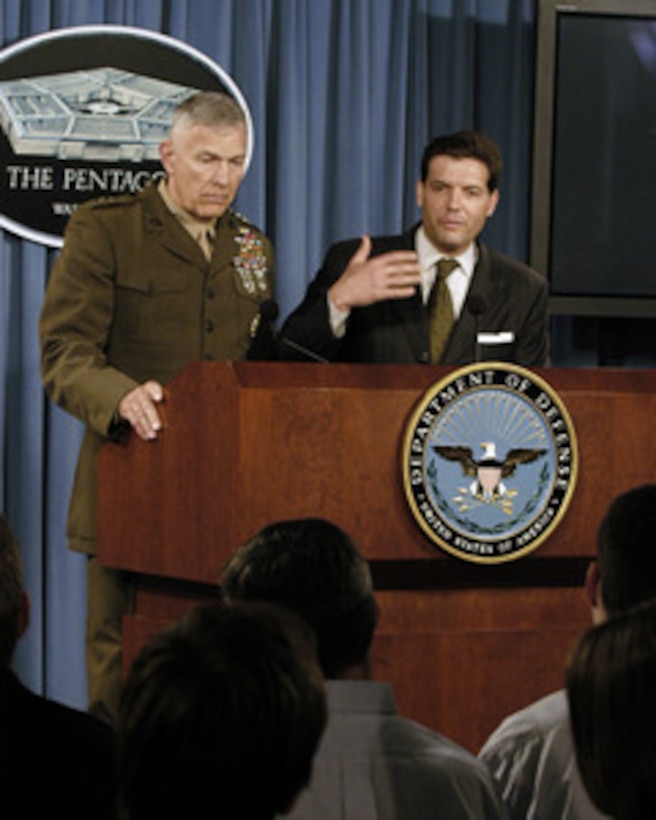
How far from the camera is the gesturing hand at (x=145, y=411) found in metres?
2.97

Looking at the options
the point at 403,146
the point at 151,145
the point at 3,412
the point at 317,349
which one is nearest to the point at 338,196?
the point at 403,146

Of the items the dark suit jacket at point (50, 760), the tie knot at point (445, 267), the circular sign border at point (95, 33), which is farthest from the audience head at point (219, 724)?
the circular sign border at point (95, 33)

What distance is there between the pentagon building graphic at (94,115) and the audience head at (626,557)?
3019 millimetres

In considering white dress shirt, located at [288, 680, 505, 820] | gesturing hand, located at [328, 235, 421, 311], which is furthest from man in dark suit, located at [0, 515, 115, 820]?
gesturing hand, located at [328, 235, 421, 311]

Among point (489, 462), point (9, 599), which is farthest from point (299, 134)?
point (9, 599)

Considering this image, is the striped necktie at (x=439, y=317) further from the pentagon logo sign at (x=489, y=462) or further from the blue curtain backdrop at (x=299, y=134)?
the blue curtain backdrop at (x=299, y=134)

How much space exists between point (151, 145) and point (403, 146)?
0.81m

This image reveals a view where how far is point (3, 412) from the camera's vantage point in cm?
476

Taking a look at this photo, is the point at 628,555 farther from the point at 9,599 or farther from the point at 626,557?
the point at 9,599

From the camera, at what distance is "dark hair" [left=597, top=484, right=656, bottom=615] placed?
2.07 metres

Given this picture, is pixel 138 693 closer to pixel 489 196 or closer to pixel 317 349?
pixel 317 349

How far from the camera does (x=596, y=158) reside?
5.10 meters

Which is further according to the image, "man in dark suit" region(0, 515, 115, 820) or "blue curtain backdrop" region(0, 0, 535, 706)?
"blue curtain backdrop" region(0, 0, 535, 706)

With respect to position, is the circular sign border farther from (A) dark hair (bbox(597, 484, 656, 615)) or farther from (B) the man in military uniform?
(A) dark hair (bbox(597, 484, 656, 615))
